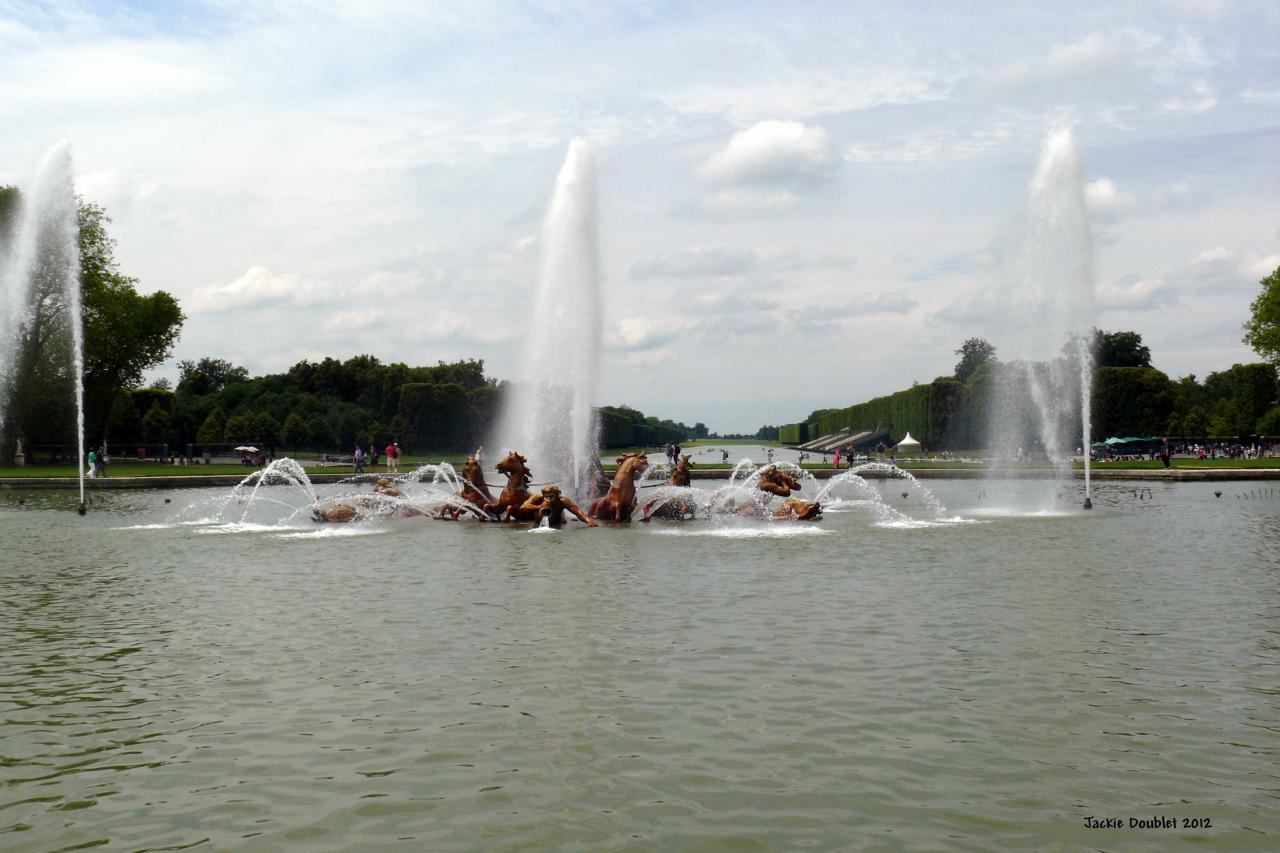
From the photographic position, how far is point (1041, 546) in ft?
64.7

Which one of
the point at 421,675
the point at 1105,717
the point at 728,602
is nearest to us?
the point at 1105,717

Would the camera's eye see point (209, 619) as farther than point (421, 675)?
Yes

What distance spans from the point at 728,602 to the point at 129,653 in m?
6.85

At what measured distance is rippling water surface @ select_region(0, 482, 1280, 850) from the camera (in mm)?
6164

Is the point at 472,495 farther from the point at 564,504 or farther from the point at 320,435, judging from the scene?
the point at 320,435

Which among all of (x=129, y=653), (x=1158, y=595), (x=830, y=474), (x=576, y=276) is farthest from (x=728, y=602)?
(x=830, y=474)

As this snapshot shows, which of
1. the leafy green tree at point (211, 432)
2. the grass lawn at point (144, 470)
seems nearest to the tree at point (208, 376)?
the leafy green tree at point (211, 432)

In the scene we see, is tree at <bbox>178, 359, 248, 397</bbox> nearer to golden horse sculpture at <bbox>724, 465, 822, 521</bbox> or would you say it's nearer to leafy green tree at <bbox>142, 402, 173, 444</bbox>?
leafy green tree at <bbox>142, 402, 173, 444</bbox>

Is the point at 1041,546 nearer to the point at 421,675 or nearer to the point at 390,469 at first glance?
the point at 421,675

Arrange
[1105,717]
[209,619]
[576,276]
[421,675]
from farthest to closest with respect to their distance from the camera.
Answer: [576,276] → [209,619] → [421,675] → [1105,717]

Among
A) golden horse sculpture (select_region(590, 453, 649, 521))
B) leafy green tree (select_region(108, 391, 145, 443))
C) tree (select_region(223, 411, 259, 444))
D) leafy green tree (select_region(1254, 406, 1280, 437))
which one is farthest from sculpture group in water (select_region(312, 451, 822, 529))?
leafy green tree (select_region(1254, 406, 1280, 437))

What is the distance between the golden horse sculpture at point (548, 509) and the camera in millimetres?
Answer: 24344

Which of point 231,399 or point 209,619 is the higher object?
point 231,399

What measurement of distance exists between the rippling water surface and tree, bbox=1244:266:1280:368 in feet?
192
